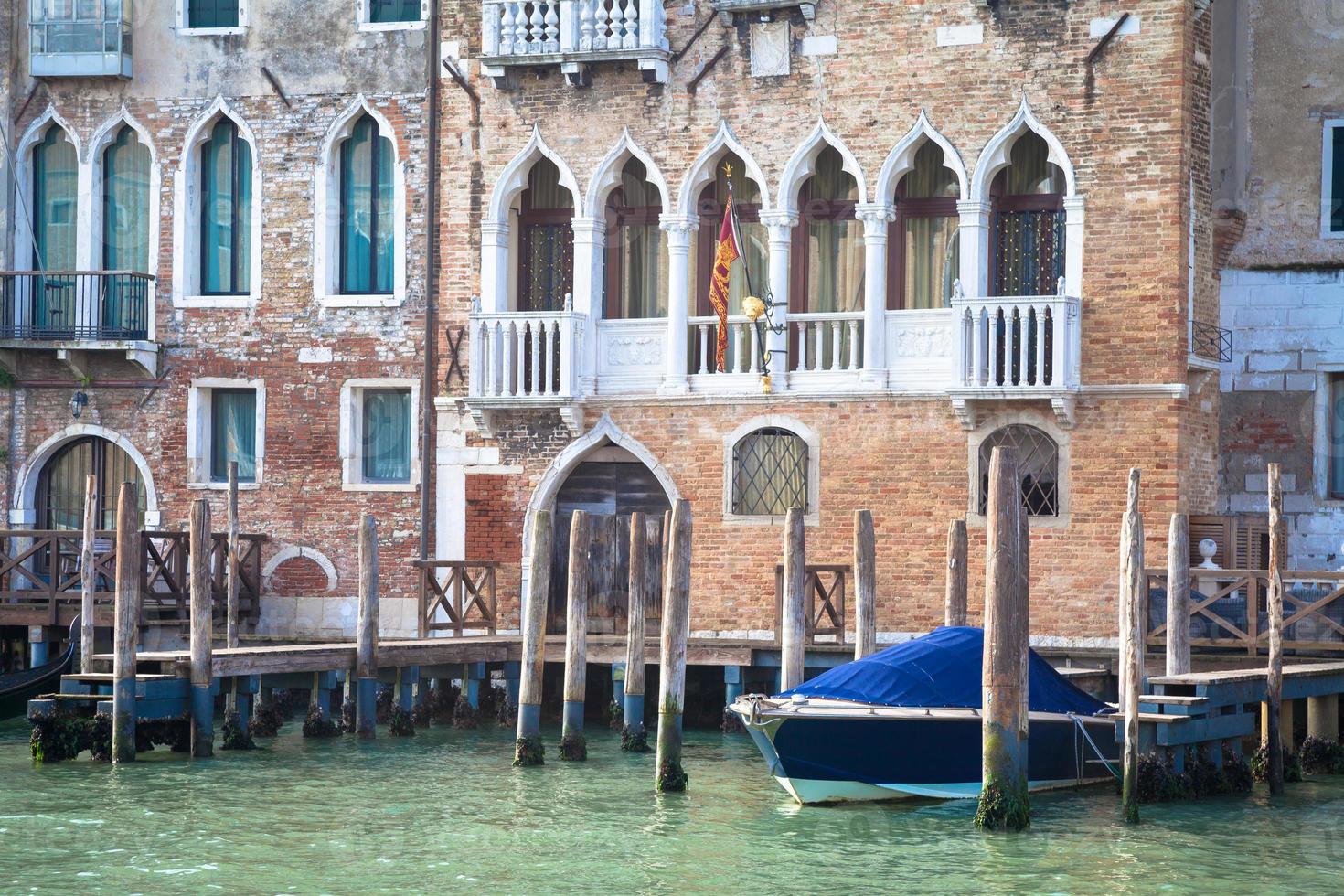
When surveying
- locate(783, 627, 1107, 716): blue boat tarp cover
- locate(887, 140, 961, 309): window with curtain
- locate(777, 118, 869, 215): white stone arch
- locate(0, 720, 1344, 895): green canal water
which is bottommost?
locate(0, 720, 1344, 895): green canal water

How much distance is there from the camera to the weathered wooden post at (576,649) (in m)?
17.1

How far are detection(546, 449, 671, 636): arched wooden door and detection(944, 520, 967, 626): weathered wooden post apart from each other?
11.6ft

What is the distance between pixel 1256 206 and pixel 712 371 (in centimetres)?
478

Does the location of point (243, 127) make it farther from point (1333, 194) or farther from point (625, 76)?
point (1333, 194)

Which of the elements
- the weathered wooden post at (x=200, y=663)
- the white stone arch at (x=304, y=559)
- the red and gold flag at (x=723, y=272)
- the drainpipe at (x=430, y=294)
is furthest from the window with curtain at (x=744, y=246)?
the weathered wooden post at (x=200, y=663)

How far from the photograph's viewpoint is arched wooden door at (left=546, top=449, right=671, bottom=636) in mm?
20703

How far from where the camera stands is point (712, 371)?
66.9ft

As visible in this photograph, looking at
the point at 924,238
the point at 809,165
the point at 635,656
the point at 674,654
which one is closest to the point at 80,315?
the point at 809,165

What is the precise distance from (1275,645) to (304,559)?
363 inches

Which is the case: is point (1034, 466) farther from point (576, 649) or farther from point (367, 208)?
point (367, 208)

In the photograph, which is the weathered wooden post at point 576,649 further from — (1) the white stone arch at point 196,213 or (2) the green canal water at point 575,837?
(1) the white stone arch at point 196,213

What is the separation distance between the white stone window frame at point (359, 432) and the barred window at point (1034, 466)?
16.8ft

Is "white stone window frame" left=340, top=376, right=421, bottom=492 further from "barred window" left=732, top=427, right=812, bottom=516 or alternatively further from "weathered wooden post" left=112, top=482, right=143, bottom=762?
"weathered wooden post" left=112, top=482, right=143, bottom=762

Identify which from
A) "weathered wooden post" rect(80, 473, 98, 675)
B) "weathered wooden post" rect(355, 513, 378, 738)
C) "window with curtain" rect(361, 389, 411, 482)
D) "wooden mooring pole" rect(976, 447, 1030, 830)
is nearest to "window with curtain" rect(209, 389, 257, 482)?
"window with curtain" rect(361, 389, 411, 482)
